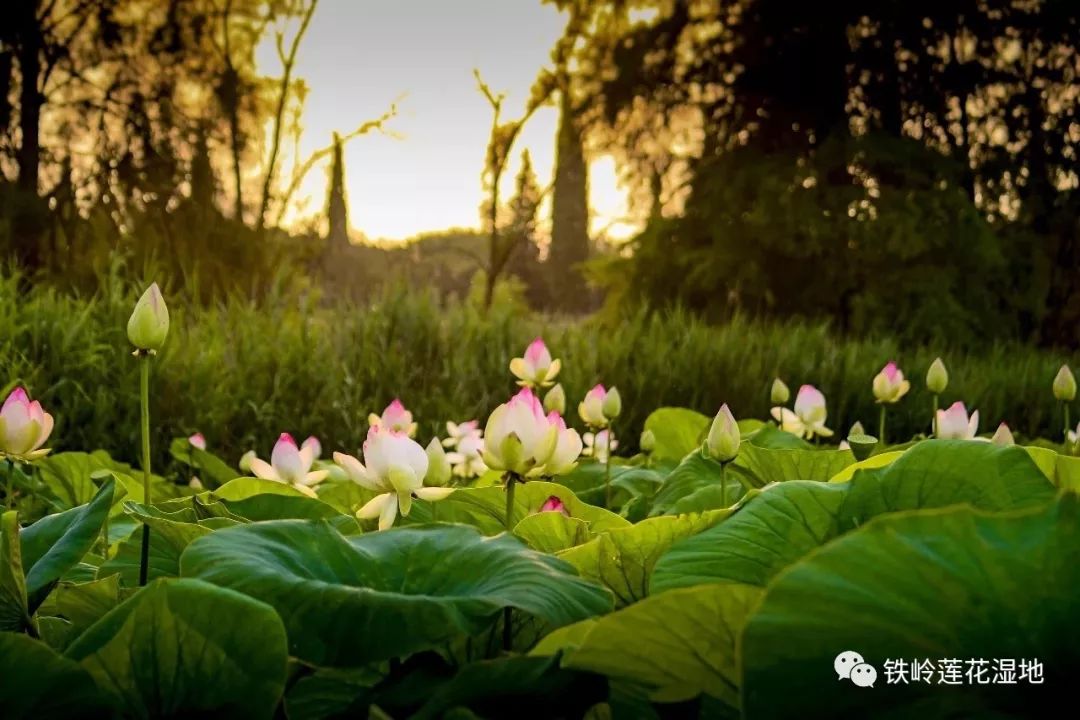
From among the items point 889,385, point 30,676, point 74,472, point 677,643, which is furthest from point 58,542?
point 889,385

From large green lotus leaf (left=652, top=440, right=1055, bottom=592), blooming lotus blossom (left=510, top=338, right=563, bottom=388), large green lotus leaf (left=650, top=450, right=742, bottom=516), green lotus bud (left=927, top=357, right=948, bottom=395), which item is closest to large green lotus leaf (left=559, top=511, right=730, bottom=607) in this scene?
large green lotus leaf (left=652, top=440, right=1055, bottom=592)

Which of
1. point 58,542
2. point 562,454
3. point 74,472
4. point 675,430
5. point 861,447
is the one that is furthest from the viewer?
point 675,430

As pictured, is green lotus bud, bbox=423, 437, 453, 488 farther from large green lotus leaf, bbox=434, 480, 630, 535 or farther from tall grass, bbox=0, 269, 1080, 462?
tall grass, bbox=0, 269, 1080, 462

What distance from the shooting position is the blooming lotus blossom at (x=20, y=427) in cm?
121

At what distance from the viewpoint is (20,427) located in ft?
4.01

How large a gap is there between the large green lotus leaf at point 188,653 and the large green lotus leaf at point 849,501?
0.33 metres

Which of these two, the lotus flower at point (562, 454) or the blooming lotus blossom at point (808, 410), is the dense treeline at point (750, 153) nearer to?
the blooming lotus blossom at point (808, 410)

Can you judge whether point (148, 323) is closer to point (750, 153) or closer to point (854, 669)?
point (854, 669)

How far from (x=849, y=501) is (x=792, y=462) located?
562 millimetres

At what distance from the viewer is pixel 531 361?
2.18 meters

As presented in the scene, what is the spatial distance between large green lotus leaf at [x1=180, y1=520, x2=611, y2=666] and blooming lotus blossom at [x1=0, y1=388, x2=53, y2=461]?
0.65 m

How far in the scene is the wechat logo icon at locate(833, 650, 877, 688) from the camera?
21.6 inches

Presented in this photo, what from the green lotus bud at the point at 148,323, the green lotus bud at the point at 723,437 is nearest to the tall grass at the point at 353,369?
the green lotus bud at the point at 148,323

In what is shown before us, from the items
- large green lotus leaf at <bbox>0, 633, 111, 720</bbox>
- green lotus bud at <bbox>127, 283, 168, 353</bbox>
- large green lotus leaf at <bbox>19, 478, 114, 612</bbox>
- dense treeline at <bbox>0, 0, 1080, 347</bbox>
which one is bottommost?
large green lotus leaf at <bbox>0, 633, 111, 720</bbox>
